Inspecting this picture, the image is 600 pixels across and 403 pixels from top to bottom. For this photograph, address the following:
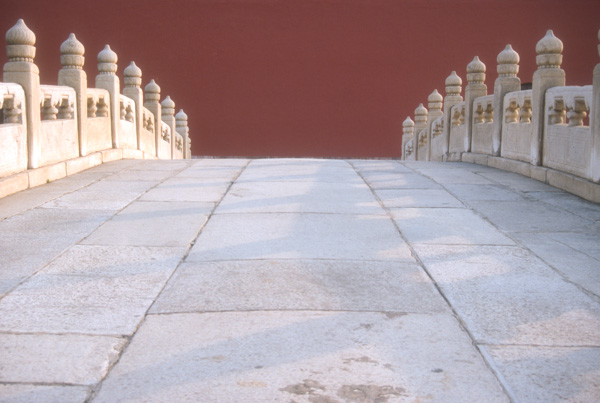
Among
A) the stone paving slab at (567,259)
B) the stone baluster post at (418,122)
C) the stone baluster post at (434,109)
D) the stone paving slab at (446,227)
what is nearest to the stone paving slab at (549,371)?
the stone paving slab at (567,259)

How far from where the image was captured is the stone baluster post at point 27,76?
5219 mm

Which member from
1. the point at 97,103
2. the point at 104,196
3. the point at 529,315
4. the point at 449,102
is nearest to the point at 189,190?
the point at 104,196

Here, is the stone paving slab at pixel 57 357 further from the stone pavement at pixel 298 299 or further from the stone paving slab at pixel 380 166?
the stone paving slab at pixel 380 166

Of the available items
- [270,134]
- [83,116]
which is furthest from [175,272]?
[270,134]

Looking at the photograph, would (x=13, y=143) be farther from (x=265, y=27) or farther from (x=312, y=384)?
(x=265, y=27)

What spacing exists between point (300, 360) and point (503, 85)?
5600 mm

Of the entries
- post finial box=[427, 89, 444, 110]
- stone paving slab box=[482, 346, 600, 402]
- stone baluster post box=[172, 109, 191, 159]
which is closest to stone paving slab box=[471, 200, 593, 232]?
stone paving slab box=[482, 346, 600, 402]

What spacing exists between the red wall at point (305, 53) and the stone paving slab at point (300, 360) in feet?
31.1

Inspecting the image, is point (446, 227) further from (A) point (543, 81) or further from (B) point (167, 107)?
(B) point (167, 107)

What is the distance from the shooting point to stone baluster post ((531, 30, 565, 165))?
574 cm

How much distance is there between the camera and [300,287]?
8.63 ft

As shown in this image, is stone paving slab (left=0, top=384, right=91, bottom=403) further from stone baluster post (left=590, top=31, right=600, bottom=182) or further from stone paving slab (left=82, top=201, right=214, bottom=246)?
stone baluster post (left=590, top=31, right=600, bottom=182)

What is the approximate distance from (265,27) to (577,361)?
33.0 ft

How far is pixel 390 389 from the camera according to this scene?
1771mm
